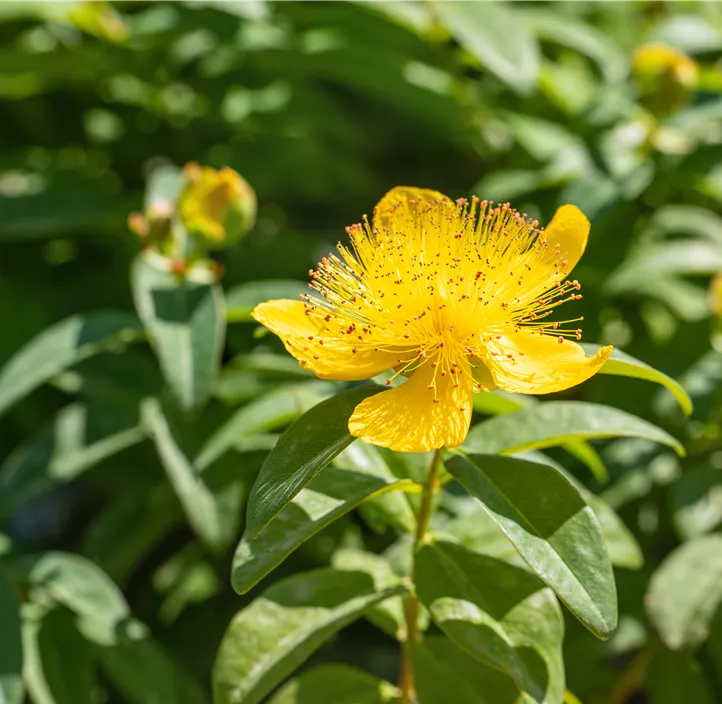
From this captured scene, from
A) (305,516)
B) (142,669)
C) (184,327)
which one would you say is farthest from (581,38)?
(142,669)

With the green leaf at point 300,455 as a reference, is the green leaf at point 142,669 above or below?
below

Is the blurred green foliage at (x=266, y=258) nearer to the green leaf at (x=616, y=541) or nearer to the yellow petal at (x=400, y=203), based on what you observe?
the green leaf at (x=616, y=541)

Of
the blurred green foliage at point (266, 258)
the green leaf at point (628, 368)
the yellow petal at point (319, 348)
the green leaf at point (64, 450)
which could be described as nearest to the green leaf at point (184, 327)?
the blurred green foliage at point (266, 258)

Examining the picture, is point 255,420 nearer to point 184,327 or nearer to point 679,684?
point 184,327

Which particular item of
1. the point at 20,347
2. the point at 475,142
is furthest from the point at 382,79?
the point at 20,347

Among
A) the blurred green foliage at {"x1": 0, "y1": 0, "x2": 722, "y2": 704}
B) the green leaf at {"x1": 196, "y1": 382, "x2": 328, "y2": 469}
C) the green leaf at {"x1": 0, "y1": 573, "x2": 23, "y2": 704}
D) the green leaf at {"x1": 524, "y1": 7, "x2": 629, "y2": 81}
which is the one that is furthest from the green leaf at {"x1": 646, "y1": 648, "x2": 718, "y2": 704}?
the green leaf at {"x1": 524, "y1": 7, "x2": 629, "y2": 81}

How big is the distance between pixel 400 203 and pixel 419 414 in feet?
0.85

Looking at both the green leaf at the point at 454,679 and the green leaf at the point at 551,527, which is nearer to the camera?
Result: the green leaf at the point at 551,527

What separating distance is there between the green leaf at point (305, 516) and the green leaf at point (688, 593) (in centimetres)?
44

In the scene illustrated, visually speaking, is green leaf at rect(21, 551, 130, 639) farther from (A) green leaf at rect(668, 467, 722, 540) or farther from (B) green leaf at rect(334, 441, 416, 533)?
(A) green leaf at rect(668, 467, 722, 540)

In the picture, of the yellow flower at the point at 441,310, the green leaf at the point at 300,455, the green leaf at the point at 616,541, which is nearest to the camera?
the green leaf at the point at 300,455

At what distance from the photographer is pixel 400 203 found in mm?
944

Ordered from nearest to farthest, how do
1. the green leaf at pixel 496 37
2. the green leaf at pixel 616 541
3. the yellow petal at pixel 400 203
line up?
the yellow petal at pixel 400 203
the green leaf at pixel 616 541
the green leaf at pixel 496 37

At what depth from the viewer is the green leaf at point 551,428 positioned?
91 centimetres
